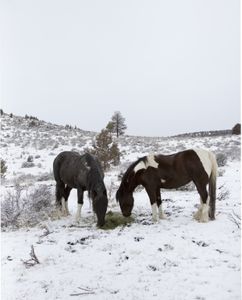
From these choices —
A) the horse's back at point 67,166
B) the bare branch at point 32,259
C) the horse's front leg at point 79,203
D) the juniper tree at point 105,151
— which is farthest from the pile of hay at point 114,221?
the juniper tree at point 105,151

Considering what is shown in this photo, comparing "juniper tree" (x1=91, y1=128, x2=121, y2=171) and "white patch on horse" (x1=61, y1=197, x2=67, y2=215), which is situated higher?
"juniper tree" (x1=91, y1=128, x2=121, y2=171)

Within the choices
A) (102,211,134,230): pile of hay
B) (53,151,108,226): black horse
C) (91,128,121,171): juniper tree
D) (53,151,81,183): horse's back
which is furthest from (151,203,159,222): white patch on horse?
(91,128,121,171): juniper tree

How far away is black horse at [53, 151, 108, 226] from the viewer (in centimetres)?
688

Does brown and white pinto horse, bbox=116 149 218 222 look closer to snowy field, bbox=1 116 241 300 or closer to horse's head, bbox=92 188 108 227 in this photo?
snowy field, bbox=1 116 241 300

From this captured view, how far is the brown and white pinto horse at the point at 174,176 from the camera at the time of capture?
22.5ft

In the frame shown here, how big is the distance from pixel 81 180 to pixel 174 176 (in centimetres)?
209

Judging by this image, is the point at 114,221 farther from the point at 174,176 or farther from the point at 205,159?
the point at 205,159

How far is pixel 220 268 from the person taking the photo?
4535mm

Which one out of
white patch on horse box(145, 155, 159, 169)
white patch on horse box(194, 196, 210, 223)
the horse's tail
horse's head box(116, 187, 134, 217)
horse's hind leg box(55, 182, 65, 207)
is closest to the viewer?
white patch on horse box(194, 196, 210, 223)

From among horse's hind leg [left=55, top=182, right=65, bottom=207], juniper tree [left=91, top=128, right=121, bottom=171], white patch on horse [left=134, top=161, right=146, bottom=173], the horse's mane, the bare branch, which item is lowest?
the bare branch

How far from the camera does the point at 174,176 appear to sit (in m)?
7.12

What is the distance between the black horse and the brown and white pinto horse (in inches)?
26.2

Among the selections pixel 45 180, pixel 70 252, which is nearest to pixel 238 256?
pixel 70 252

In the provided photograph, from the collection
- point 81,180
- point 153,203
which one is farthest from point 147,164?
point 81,180
